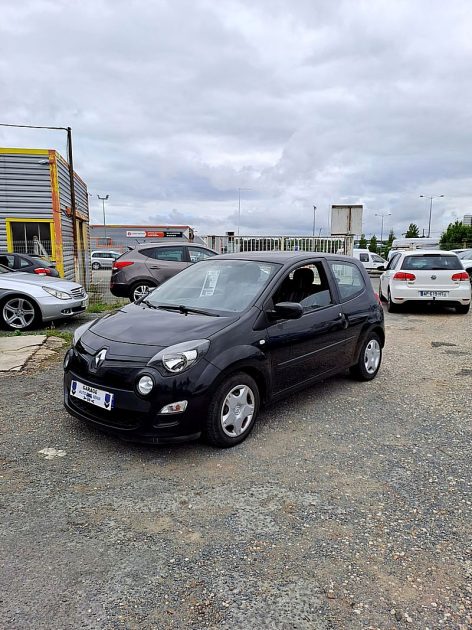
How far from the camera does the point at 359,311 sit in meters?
5.24

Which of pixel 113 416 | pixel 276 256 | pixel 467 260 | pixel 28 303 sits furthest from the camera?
pixel 467 260

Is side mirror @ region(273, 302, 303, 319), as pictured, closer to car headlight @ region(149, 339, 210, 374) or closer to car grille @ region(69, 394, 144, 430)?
car headlight @ region(149, 339, 210, 374)

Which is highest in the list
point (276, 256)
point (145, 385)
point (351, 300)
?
point (276, 256)

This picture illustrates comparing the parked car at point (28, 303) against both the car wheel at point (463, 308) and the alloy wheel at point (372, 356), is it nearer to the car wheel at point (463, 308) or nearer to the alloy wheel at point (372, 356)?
the alloy wheel at point (372, 356)

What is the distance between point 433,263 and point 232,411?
858 centimetres

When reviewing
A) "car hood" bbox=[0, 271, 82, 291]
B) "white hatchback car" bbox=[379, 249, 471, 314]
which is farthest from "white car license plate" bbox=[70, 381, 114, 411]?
"white hatchback car" bbox=[379, 249, 471, 314]

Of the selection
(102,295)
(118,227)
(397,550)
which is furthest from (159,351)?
(118,227)

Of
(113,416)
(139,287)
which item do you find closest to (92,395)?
(113,416)

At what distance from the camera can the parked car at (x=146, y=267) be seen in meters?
10.6

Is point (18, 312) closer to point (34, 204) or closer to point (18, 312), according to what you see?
point (18, 312)

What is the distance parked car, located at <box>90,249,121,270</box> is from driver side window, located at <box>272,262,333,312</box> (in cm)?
2937

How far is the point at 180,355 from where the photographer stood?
3379 mm

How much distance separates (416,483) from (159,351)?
2.01m

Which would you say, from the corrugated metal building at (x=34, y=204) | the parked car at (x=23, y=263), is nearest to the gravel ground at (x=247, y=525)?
the parked car at (x=23, y=263)
